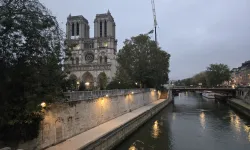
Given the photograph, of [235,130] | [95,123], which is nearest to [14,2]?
[95,123]

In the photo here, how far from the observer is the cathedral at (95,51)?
85250 millimetres

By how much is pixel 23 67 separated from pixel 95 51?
245 feet

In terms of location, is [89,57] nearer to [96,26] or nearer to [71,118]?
[96,26]

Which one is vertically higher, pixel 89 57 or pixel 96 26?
pixel 96 26

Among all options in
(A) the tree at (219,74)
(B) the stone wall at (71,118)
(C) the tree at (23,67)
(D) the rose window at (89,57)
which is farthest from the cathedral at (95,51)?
(C) the tree at (23,67)

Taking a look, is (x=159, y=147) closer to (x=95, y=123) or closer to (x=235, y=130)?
(x=95, y=123)

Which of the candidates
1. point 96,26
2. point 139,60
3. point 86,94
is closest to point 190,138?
point 86,94

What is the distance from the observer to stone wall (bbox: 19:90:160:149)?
53.6 ft

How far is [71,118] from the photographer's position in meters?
19.7

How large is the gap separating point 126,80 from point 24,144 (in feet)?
126

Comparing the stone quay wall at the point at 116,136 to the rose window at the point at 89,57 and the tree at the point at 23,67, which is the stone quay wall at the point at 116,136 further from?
the rose window at the point at 89,57

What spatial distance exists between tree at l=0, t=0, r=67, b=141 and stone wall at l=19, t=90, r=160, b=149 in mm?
1644

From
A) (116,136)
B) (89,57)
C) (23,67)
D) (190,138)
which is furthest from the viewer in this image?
(89,57)

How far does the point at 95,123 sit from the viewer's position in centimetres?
2403
